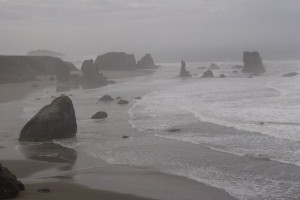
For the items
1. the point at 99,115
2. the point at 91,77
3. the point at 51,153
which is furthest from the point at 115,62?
the point at 51,153

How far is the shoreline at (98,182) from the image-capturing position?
43.8ft

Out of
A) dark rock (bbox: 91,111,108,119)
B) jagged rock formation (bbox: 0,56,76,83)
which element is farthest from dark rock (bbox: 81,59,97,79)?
dark rock (bbox: 91,111,108,119)

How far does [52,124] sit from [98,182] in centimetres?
865

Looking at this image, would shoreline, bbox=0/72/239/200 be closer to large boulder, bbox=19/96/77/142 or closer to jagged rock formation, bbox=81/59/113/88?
large boulder, bbox=19/96/77/142

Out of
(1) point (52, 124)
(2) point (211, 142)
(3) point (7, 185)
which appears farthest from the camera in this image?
(1) point (52, 124)

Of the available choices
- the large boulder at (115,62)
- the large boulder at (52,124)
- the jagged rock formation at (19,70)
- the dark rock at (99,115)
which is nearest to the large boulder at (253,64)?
the large boulder at (115,62)

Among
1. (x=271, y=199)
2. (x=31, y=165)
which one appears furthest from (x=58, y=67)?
(x=271, y=199)

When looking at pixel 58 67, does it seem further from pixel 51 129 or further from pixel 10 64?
pixel 51 129

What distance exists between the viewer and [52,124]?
2288 centimetres

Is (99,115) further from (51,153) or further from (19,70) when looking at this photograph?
(19,70)

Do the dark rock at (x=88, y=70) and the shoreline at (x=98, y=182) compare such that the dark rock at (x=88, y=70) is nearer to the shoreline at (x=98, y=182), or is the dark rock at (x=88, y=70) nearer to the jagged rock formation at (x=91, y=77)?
the jagged rock formation at (x=91, y=77)

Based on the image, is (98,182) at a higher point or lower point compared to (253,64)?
lower

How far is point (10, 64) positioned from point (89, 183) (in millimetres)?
63692

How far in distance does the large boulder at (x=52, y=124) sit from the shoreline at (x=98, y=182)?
3.92 meters
